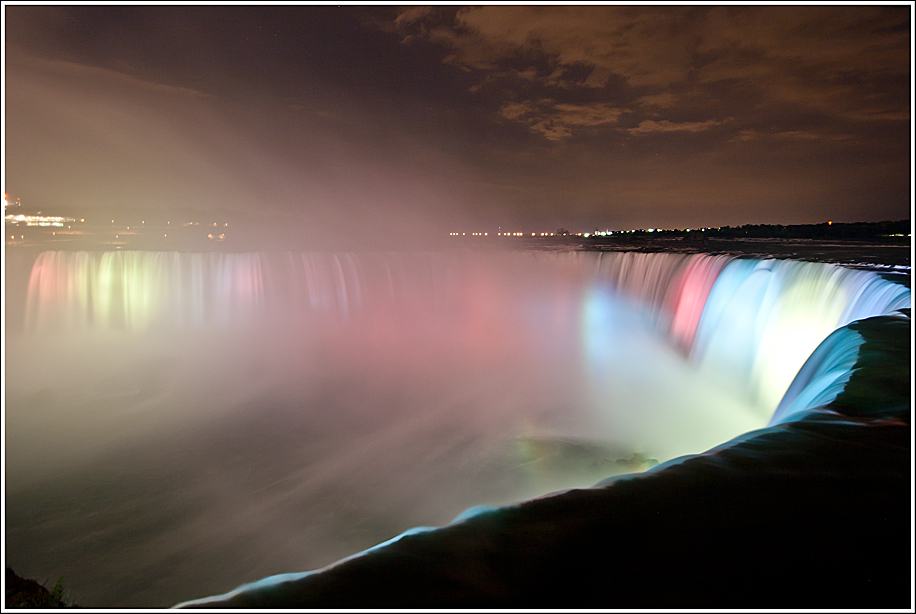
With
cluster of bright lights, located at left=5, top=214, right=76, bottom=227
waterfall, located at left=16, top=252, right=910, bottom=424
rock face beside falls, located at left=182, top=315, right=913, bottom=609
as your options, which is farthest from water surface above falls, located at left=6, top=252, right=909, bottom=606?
cluster of bright lights, located at left=5, top=214, right=76, bottom=227

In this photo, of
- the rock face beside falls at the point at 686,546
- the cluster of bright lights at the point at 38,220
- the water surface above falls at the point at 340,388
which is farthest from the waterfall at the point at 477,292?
the cluster of bright lights at the point at 38,220

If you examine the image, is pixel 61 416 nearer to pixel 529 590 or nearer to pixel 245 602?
pixel 245 602

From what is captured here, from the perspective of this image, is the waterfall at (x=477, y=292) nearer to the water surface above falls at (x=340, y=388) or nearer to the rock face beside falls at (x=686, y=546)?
the water surface above falls at (x=340, y=388)

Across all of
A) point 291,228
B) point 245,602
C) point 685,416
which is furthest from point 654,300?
point 291,228

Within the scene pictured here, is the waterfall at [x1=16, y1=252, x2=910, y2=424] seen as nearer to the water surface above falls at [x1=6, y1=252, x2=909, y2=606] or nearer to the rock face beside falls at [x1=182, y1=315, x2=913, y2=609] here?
the water surface above falls at [x1=6, y1=252, x2=909, y2=606]

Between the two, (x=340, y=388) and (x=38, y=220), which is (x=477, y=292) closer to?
(x=340, y=388)

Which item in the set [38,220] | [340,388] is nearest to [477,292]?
[340,388]
